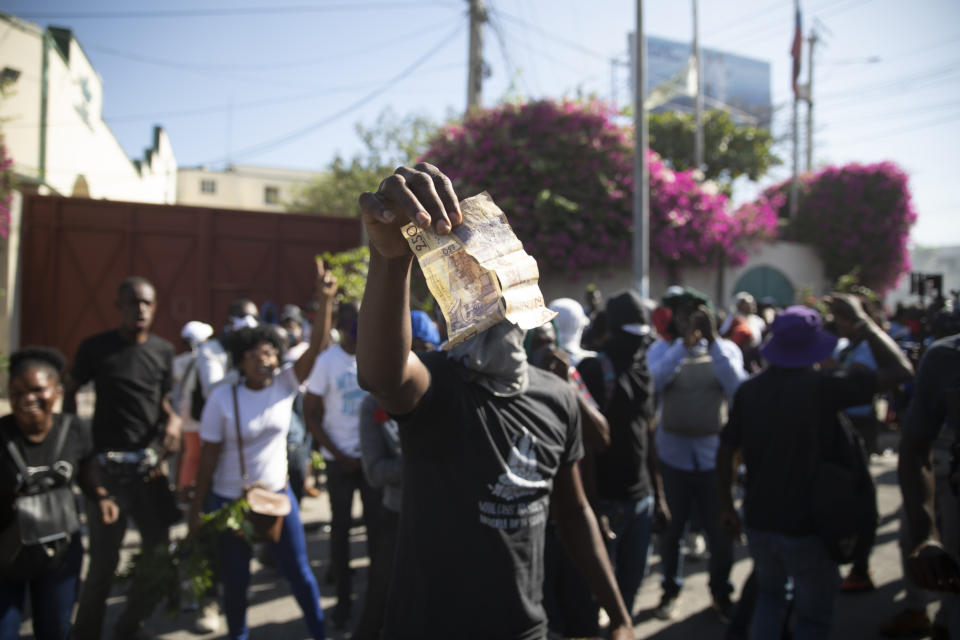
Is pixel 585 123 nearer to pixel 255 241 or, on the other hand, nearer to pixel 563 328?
pixel 255 241

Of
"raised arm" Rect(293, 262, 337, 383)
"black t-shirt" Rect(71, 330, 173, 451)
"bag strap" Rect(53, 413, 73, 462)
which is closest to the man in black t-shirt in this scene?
"black t-shirt" Rect(71, 330, 173, 451)

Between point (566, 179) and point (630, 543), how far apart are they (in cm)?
804

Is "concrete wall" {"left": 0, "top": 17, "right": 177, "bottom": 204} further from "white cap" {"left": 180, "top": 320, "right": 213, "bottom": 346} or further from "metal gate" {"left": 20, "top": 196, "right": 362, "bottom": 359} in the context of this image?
"white cap" {"left": 180, "top": 320, "right": 213, "bottom": 346}

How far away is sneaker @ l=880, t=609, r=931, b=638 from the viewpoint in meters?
4.05

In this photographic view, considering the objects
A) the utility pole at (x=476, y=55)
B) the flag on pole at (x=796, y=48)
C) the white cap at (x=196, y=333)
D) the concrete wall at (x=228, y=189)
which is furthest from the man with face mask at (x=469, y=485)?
the concrete wall at (x=228, y=189)

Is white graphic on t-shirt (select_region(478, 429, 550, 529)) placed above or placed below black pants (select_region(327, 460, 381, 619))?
above

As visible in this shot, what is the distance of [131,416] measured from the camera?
13.6ft

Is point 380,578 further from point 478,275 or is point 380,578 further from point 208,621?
point 478,275

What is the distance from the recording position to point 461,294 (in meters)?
1.23

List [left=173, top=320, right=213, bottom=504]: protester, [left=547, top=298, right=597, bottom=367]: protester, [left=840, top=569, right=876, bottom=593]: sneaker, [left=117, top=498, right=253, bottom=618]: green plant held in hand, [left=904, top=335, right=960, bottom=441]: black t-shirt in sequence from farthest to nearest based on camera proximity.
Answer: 1. [left=173, top=320, right=213, bottom=504]: protester
2. [left=840, top=569, right=876, bottom=593]: sneaker
3. [left=547, top=298, right=597, bottom=367]: protester
4. [left=117, top=498, right=253, bottom=618]: green plant held in hand
5. [left=904, top=335, right=960, bottom=441]: black t-shirt

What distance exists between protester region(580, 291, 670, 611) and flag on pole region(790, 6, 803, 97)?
2206 centimetres

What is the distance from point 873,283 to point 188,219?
52.1ft

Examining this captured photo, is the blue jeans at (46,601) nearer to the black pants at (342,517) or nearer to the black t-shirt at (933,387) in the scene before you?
the black pants at (342,517)

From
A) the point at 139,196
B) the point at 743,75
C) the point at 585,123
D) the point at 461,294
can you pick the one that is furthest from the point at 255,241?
the point at 743,75
